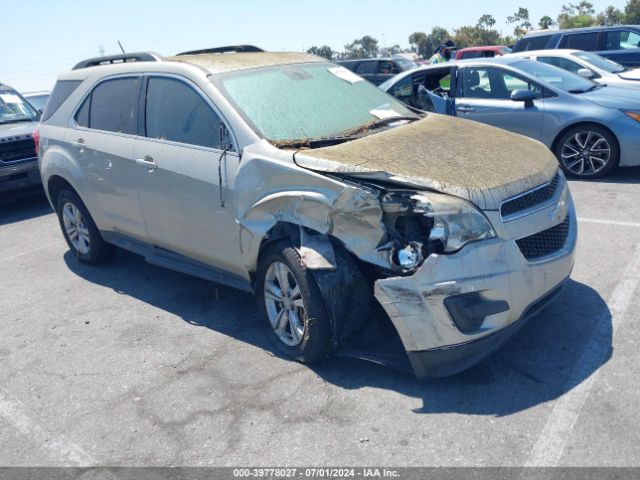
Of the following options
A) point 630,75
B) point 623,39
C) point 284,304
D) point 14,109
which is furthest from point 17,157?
point 623,39

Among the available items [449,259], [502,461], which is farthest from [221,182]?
[502,461]

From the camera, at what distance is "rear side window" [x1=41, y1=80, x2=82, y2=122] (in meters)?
5.78

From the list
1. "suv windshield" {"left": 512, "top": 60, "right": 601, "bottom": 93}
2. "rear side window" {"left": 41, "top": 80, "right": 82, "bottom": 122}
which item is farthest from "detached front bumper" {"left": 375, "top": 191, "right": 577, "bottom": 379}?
"suv windshield" {"left": 512, "top": 60, "right": 601, "bottom": 93}

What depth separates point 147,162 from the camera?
4.62 meters

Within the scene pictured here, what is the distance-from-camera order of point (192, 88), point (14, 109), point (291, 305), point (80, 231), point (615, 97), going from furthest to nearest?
1. point (14, 109)
2. point (615, 97)
3. point (80, 231)
4. point (192, 88)
5. point (291, 305)

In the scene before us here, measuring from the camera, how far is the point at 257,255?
3.94 meters

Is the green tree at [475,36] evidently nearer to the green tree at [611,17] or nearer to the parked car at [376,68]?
the green tree at [611,17]

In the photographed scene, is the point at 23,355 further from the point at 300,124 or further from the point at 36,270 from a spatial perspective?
the point at 300,124

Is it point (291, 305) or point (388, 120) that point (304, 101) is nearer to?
point (388, 120)

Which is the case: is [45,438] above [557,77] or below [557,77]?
below

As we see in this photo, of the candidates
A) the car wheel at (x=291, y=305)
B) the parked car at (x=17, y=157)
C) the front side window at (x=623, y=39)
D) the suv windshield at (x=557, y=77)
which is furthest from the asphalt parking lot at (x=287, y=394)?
the front side window at (x=623, y=39)

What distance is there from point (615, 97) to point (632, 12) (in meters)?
57.2

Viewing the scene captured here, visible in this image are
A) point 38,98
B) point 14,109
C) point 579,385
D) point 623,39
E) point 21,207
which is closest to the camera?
point 579,385

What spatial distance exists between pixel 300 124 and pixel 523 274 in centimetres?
181
